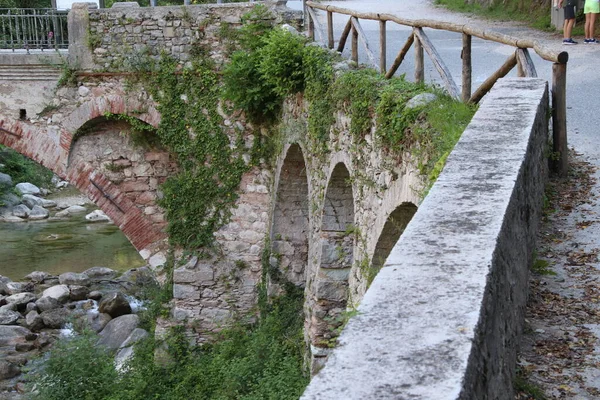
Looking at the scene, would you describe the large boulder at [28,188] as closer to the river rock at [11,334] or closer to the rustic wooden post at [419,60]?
the river rock at [11,334]

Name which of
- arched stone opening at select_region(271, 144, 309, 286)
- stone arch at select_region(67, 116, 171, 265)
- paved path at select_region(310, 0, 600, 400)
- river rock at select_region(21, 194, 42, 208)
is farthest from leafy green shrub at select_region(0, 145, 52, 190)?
paved path at select_region(310, 0, 600, 400)

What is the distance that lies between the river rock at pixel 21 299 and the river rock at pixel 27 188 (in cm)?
857

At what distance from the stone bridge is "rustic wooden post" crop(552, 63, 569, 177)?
0.95ft

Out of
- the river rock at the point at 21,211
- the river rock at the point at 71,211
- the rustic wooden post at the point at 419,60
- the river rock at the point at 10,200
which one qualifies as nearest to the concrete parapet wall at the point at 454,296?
the rustic wooden post at the point at 419,60

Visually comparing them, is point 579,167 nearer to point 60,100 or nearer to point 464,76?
point 464,76

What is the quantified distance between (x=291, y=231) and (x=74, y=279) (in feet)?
21.1

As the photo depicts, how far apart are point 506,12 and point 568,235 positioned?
1218cm

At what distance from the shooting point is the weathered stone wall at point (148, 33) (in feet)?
36.8

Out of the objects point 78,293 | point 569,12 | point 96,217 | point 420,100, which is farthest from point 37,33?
point 96,217

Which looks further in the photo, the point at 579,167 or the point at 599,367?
the point at 579,167

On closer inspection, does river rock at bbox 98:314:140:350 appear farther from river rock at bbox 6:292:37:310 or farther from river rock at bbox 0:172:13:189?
river rock at bbox 0:172:13:189

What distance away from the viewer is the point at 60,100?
1139 cm

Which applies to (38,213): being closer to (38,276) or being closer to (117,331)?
(38,276)

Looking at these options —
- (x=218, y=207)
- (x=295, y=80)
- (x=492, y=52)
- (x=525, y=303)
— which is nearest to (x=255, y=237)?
(x=218, y=207)
